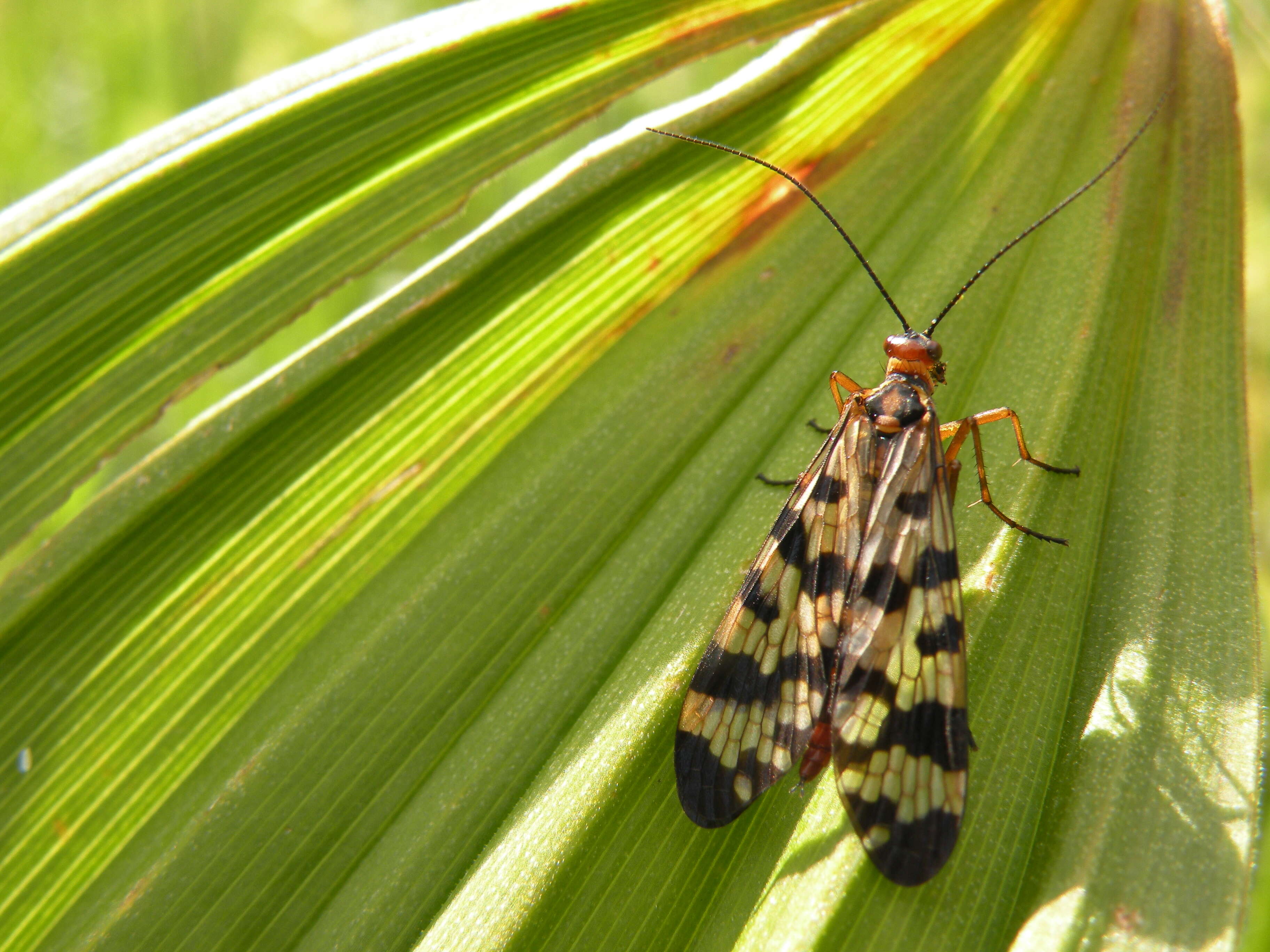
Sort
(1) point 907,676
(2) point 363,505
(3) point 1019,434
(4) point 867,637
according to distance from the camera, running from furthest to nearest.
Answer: (2) point 363,505 → (3) point 1019,434 → (4) point 867,637 → (1) point 907,676

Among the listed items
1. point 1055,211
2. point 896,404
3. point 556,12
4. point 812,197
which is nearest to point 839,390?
point 896,404

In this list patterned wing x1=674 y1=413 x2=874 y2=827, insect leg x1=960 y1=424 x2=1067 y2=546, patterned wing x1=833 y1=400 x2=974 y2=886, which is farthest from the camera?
insect leg x1=960 y1=424 x2=1067 y2=546

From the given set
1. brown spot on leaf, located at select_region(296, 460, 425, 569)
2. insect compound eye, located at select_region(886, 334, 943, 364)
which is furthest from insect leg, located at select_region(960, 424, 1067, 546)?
brown spot on leaf, located at select_region(296, 460, 425, 569)

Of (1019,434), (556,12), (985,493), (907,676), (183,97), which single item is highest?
(183,97)

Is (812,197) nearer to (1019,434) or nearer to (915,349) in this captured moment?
(915,349)

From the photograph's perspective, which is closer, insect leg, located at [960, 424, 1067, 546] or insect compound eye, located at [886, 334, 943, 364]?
insect leg, located at [960, 424, 1067, 546]

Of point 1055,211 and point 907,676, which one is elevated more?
point 1055,211

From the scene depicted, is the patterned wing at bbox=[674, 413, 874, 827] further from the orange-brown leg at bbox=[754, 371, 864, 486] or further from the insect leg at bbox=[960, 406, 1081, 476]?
the insect leg at bbox=[960, 406, 1081, 476]
